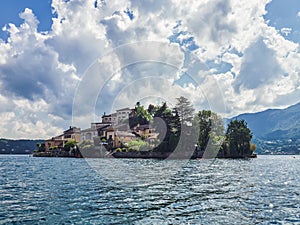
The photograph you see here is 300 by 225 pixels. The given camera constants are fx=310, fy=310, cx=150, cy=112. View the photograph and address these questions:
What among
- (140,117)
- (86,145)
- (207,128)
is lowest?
(86,145)

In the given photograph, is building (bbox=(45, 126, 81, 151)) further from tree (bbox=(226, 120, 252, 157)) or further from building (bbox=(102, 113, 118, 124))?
tree (bbox=(226, 120, 252, 157))

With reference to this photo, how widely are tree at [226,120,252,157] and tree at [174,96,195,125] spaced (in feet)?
55.6

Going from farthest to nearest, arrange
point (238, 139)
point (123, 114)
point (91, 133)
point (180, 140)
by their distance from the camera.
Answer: point (123, 114), point (91, 133), point (238, 139), point (180, 140)

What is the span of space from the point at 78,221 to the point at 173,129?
91617 mm

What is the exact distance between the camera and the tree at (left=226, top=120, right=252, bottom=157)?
11000 cm

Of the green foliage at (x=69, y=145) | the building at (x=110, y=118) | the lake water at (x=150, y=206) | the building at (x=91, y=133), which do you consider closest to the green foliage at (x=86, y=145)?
the green foliage at (x=69, y=145)

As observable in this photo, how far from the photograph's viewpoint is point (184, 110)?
351ft

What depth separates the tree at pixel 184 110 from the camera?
10604cm

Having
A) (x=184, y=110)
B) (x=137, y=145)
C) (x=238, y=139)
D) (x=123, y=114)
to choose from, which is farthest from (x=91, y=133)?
(x=238, y=139)

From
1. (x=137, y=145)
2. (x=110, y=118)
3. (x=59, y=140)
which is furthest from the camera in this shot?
(x=110, y=118)

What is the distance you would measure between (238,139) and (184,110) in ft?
74.1

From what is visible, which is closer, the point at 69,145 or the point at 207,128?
the point at 207,128

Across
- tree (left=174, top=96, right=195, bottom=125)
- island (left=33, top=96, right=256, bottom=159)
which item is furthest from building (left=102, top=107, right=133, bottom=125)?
tree (left=174, top=96, right=195, bottom=125)

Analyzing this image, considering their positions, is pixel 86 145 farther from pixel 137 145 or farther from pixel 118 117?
pixel 118 117
